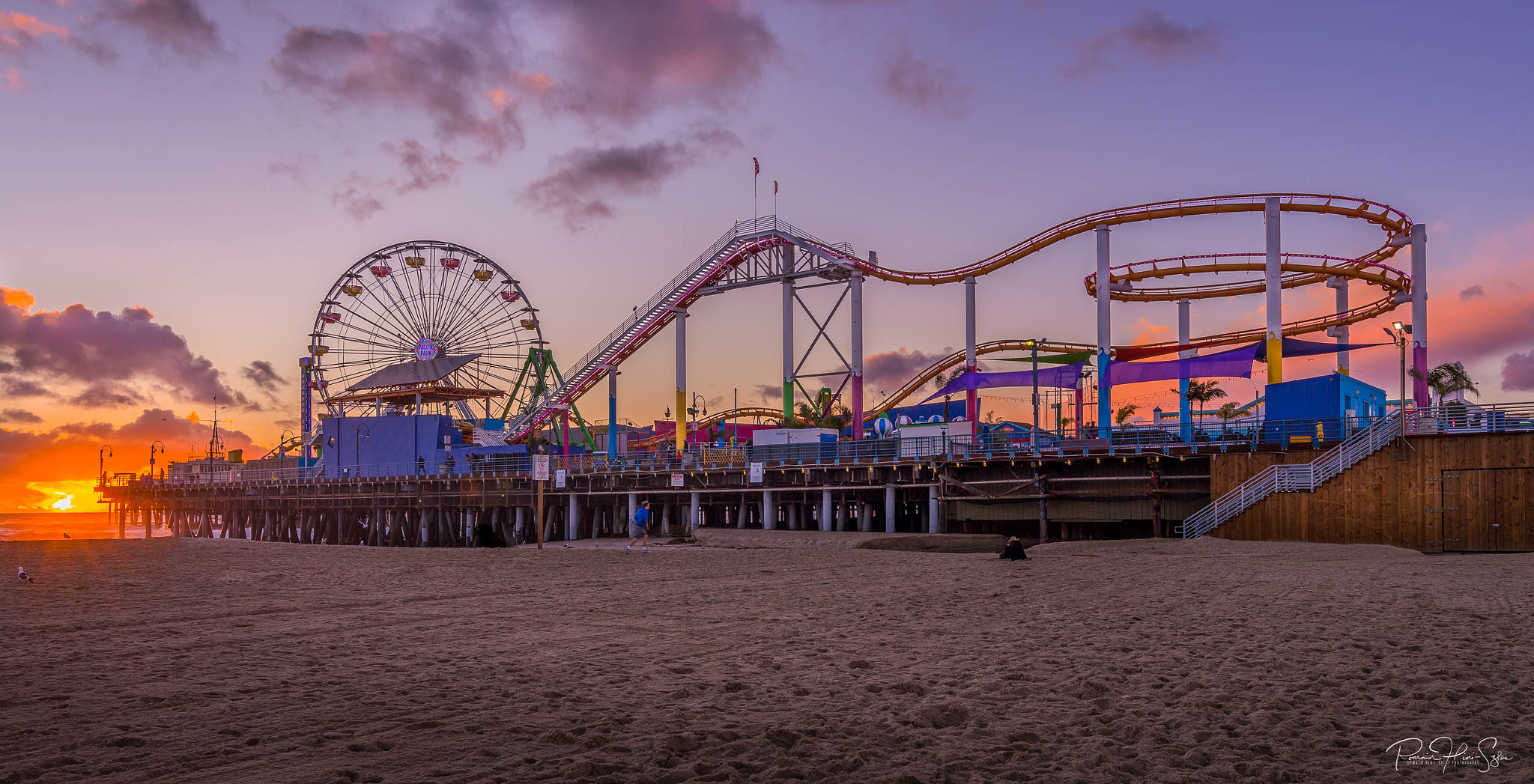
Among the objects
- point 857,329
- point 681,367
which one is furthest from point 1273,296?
point 681,367

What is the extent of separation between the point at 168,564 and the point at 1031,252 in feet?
123

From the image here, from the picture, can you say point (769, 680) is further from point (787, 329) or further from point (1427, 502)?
point (787, 329)

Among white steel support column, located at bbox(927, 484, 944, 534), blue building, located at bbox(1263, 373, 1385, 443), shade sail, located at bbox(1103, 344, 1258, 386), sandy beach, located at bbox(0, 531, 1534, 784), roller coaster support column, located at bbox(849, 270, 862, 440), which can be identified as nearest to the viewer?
sandy beach, located at bbox(0, 531, 1534, 784)

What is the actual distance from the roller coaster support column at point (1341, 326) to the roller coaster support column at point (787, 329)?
26.4 metres

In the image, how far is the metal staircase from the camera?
28.1 m

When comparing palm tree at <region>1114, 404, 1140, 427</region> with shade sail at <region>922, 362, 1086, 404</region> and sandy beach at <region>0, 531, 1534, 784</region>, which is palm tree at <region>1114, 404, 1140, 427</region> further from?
sandy beach at <region>0, 531, 1534, 784</region>

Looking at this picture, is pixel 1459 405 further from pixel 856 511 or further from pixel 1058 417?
pixel 856 511

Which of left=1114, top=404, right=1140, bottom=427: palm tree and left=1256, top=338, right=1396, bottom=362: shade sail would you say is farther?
left=1114, top=404, right=1140, bottom=427: palm tree

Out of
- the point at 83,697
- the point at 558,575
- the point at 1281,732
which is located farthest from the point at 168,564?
the point at 1281,732

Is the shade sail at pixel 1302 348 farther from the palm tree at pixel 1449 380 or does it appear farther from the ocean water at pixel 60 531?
the ocean water at pixel 60 531

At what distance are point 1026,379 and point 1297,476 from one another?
66.1 ft

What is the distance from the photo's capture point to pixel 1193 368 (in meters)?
41.3

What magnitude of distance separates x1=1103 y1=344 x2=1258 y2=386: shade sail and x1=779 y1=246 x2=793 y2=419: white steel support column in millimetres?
18218

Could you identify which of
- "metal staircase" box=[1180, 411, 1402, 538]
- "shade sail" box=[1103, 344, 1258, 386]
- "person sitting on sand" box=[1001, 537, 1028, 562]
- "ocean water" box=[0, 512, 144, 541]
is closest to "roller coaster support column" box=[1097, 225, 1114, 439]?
"shade sail" box=[1103, 344, 1258, 386]
